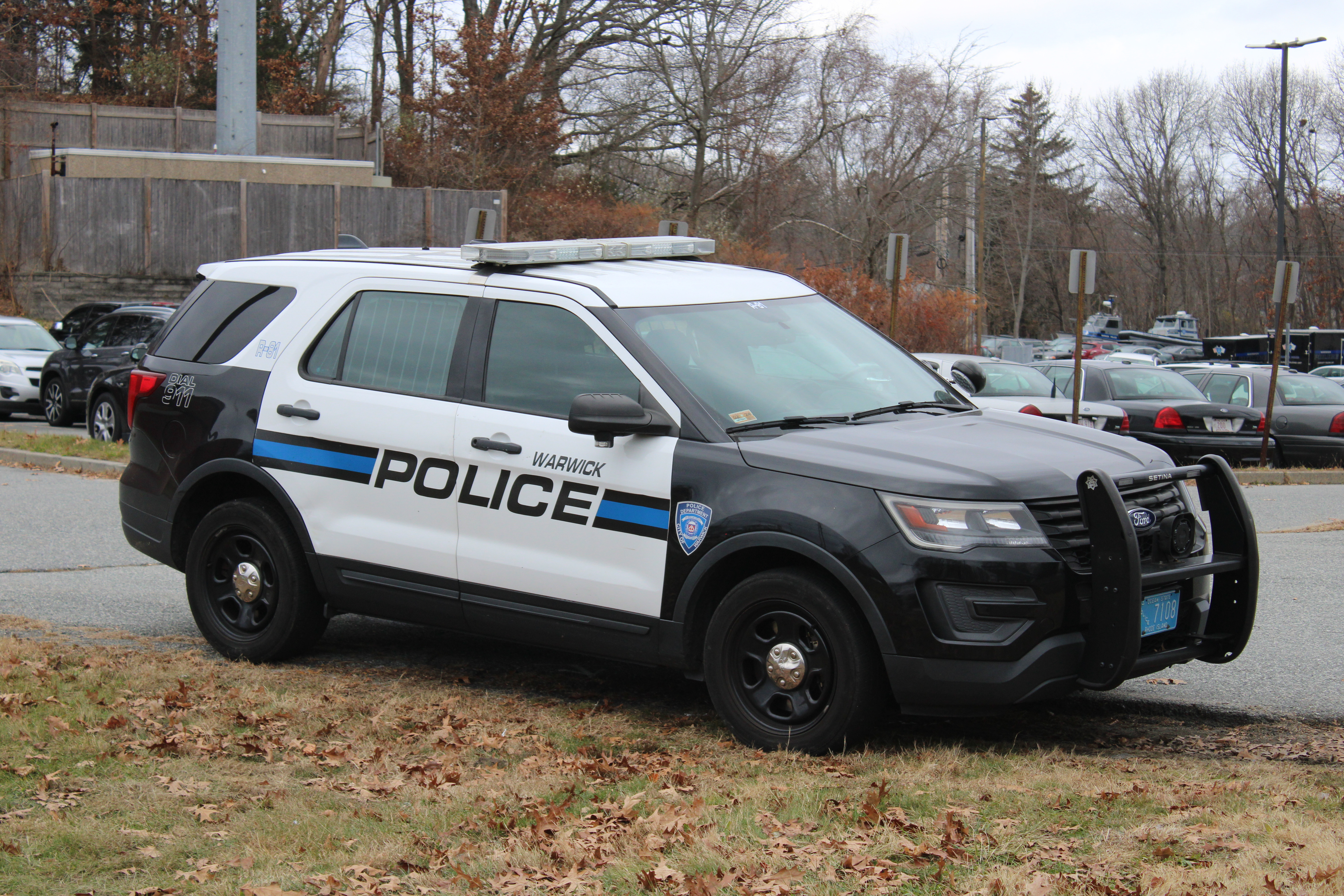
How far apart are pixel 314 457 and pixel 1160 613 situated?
A: 3.75 m

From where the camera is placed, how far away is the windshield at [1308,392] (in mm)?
19438

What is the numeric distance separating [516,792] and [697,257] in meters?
3.50

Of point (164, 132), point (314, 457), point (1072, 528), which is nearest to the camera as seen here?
point (1072, 528)

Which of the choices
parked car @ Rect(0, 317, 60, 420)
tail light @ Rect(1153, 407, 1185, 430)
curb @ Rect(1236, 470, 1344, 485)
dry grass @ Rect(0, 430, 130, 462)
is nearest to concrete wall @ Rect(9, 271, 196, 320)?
parked car @ Rect(0, 317, 60, 420)

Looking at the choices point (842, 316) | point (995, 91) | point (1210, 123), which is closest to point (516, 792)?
point (842, 316)

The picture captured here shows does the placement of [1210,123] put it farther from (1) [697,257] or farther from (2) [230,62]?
(1) [697,257]

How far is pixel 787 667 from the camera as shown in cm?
524

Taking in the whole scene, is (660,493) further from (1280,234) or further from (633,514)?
(1280,234)

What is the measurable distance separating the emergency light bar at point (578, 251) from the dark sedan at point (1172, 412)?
12.0 m

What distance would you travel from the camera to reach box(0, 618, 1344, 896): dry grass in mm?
3783

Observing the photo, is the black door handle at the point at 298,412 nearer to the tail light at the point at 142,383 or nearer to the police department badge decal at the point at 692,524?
the tail light at the point at 142,383

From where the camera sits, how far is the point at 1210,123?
66938mm

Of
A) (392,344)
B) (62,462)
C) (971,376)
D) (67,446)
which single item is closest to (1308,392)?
(971,376)

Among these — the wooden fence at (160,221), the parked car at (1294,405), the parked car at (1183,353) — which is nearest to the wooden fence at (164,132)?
the wooden fence at (160,221)
